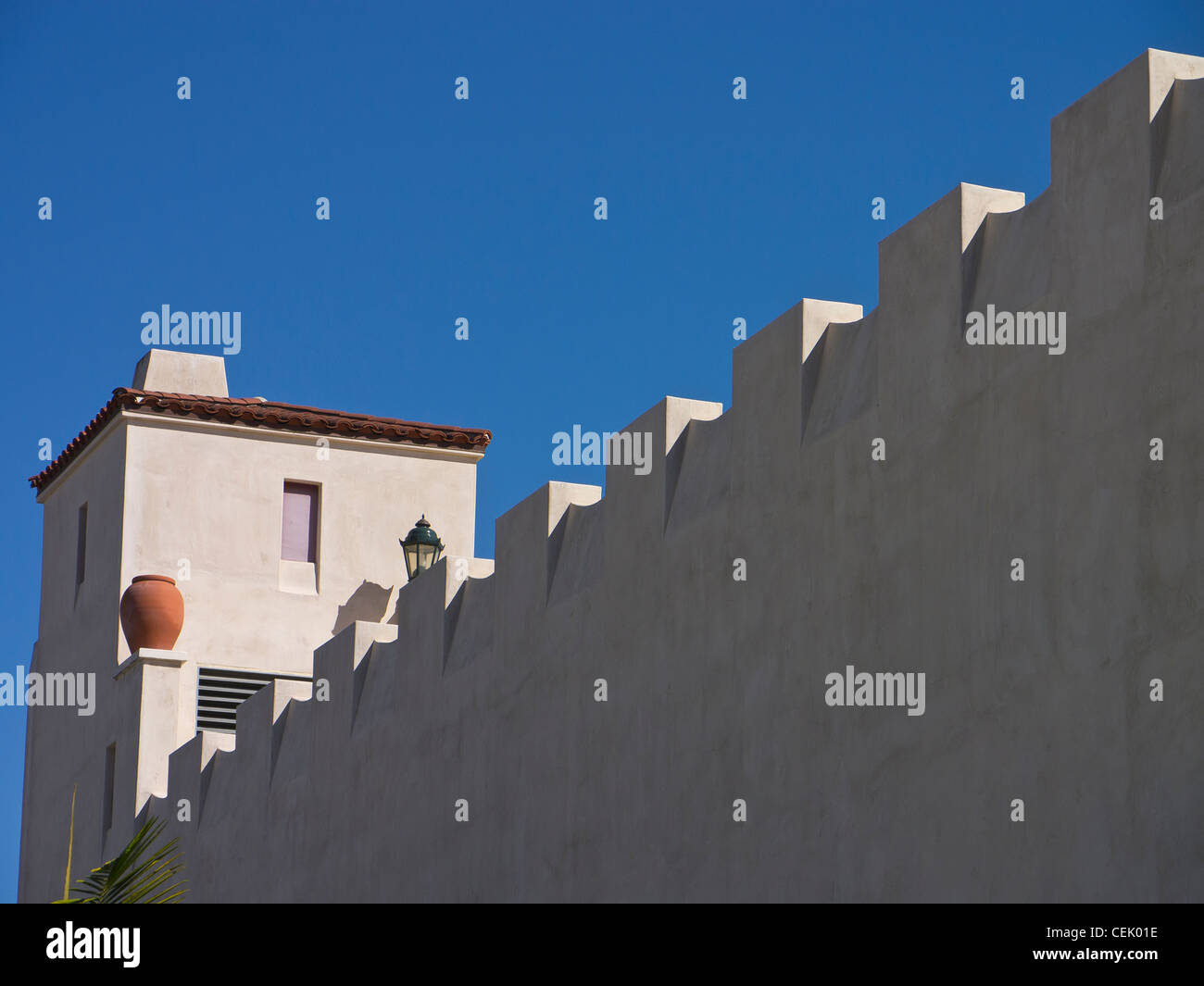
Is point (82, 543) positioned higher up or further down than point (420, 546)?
higher up

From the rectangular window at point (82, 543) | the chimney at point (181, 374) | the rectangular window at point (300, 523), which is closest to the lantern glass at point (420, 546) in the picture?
the rectangular window at point (300, 523)

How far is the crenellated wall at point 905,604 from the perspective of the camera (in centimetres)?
Result: 843

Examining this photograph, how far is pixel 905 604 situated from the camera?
1006 centimetres

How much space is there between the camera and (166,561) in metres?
23.2

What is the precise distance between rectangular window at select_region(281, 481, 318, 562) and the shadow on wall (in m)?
0.63

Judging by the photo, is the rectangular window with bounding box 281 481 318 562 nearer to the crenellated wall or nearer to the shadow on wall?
the shadow on wall

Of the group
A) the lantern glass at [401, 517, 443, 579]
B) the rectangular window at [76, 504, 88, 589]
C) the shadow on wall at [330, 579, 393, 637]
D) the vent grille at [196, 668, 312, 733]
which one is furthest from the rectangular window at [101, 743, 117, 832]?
the lantern glass at [401, 517, 443, 579]

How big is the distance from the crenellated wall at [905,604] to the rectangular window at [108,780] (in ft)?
23.9

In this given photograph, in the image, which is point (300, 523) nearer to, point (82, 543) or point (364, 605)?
point (364, 605)

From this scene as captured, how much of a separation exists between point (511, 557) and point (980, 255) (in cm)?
576

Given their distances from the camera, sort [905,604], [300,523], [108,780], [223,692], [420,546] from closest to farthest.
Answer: [905,604] → [420,546] → [108,780] → [223,692] → [300,523]

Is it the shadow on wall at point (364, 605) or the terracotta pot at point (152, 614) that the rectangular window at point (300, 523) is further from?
the terracotta pot at point (152, 614)

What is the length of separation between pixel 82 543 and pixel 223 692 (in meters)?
3.30

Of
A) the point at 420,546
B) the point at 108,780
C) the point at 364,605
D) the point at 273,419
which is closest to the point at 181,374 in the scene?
the point at 273,419
